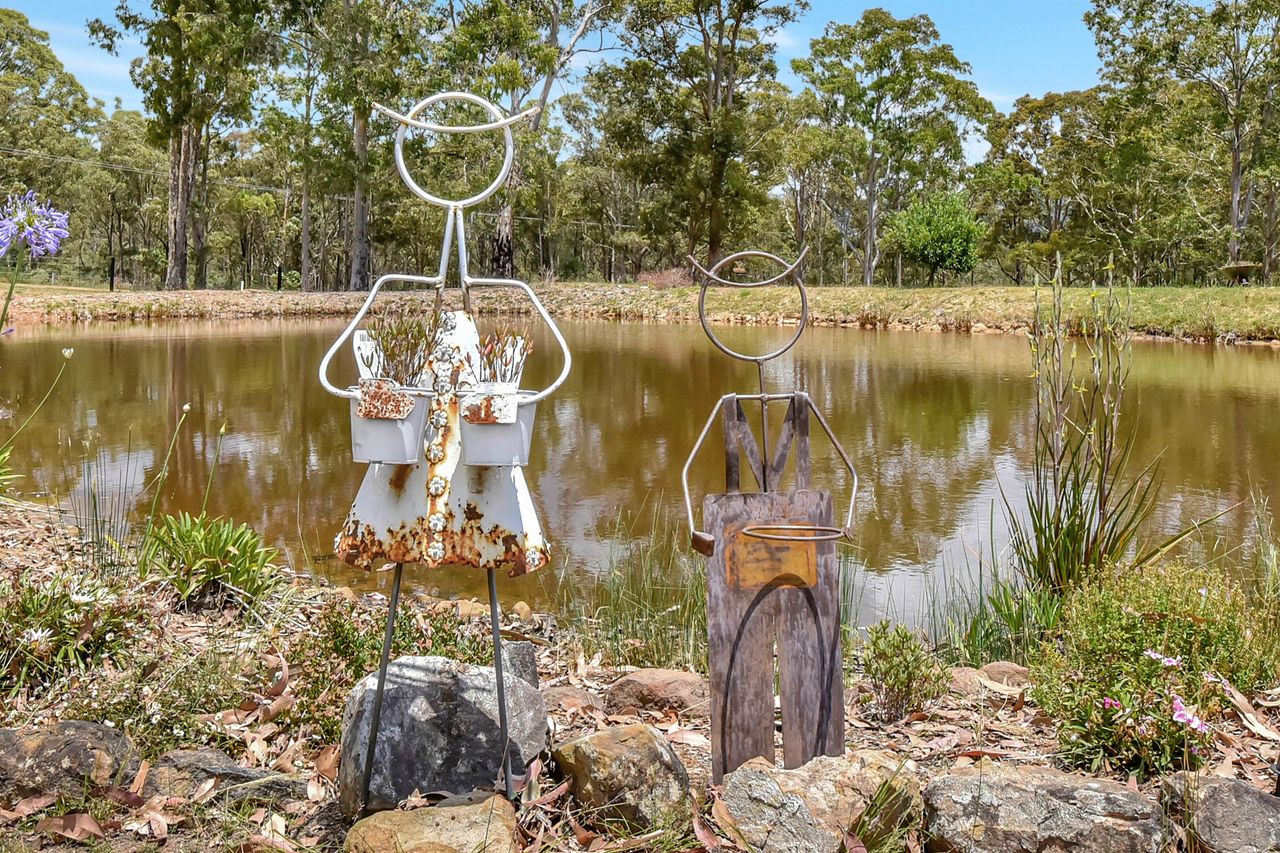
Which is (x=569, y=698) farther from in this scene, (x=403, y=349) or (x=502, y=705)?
(x=403, y=349)

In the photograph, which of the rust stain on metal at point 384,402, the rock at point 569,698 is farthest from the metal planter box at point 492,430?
the rock at point 569,698

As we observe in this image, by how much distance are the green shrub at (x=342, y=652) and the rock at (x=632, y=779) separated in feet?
2.53

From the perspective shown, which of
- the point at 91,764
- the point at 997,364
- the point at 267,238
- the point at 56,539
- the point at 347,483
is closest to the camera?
the point at 91,764

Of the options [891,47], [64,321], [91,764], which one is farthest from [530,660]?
[891,47]

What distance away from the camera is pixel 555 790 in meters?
2.12

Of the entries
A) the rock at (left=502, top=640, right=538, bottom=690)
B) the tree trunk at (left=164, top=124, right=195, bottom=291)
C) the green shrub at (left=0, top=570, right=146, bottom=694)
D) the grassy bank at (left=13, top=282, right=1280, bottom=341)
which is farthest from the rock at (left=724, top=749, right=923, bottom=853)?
the tree trunk at (left=164, top=124, right=195, bottom=291)

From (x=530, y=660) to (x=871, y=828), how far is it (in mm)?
1091

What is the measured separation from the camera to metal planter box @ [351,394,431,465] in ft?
6.10

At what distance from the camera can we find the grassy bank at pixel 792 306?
17.7m

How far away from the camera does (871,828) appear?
1.95m

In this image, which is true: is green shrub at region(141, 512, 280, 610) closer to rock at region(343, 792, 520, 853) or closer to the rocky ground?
the rocky ground

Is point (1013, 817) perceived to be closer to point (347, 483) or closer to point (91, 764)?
point (91, 764)

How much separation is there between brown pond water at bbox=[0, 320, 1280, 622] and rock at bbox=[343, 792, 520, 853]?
2.51 meters

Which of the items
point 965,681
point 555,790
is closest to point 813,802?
point 555,790
